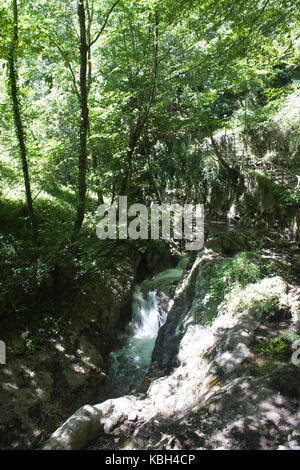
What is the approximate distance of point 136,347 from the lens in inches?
261

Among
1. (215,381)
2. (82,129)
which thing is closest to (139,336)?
(215,381)

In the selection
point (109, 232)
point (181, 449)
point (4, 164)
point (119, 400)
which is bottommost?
point (119, 400)

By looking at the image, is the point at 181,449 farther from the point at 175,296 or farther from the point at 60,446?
the point at 175,296

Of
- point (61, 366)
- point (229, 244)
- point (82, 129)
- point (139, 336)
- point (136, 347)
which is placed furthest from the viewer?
point (229, 244)

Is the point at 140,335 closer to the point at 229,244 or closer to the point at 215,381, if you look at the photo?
the point at 229,244

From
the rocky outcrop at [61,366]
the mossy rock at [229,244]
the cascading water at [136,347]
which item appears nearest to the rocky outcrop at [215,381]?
the cascading water at [136,347]

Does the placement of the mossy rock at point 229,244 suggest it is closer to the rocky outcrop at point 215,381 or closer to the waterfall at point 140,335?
the rocky outcrop at point 215,381

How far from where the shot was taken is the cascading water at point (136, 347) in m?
5.58

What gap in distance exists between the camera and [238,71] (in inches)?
316

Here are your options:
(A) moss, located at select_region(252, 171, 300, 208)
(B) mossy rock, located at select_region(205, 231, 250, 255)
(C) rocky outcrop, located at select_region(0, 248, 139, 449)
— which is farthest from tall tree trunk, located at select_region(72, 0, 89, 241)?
(A) moss, located at select_region(252, 171, 300, 208)

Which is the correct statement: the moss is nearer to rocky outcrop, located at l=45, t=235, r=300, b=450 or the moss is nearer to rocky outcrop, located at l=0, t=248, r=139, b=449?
rocky outcrop, located at l=45, t=235, r=300, b=450

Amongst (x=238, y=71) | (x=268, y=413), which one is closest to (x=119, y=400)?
(x=268, y=413)

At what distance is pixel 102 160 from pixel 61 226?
2861 millimetres

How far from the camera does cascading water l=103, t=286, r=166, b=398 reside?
5.58 metres
